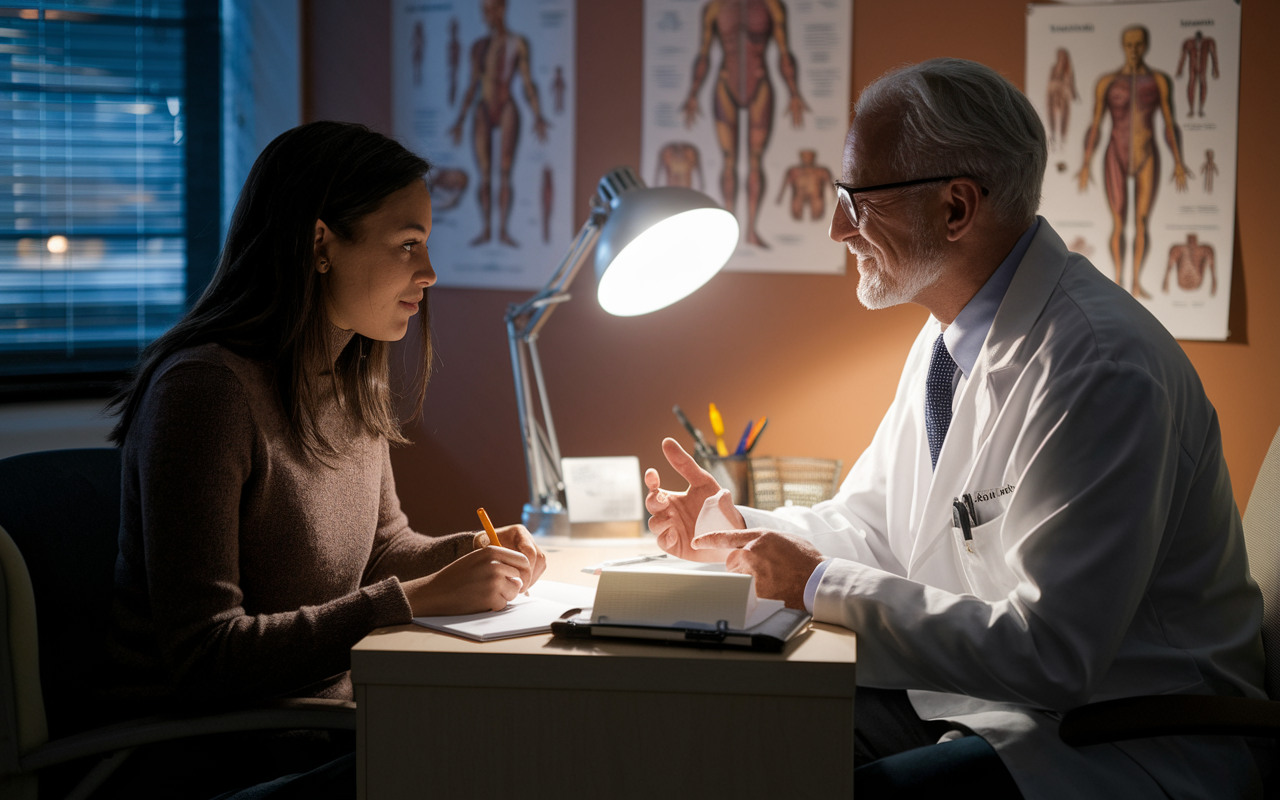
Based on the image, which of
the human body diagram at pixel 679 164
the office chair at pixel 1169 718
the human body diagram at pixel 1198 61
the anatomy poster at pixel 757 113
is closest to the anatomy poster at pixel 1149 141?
the human body diagram at pixel 1198 61

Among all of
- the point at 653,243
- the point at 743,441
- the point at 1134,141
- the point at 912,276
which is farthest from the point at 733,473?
the point at 1134,141

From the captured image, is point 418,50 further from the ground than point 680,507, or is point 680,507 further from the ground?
point 418,50

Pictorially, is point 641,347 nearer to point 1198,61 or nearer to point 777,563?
point 777,563

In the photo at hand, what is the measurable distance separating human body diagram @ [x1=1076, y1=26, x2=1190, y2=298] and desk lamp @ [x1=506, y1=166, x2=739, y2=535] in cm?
89

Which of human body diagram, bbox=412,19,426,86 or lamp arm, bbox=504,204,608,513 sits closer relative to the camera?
lamp arm, bbox=504,204,608,513

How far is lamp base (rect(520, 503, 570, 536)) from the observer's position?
1780mm

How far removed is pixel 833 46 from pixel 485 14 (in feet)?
2.52

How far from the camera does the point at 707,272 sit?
1.69 meters

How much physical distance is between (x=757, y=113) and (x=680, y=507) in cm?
102

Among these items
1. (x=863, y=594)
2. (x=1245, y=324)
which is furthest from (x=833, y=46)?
(x=863, y=594)

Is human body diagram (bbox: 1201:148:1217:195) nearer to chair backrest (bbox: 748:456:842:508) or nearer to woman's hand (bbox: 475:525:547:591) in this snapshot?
chair backrest (bbox: 748:456:842:508)

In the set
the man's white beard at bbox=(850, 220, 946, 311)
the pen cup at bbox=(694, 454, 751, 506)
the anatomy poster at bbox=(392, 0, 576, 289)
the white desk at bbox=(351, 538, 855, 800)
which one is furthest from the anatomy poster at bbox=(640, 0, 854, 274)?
the white desk at bbox=(351, 538, 855, 800)

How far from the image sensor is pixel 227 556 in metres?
1.04

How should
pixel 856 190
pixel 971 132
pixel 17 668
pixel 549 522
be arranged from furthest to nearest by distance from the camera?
pixel 549 522
pixel 856 190
pixel 971 132
pixel 17 668
